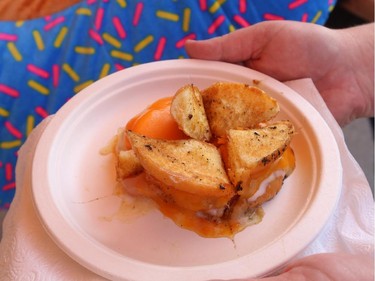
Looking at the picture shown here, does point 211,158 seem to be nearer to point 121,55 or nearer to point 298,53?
point 298,53

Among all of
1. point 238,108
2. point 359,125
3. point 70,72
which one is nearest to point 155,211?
point 238,108

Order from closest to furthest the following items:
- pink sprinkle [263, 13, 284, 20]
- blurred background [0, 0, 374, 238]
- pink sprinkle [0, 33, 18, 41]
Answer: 1. pink sprinkle [0, 33, 18, 41]
2. pink sprinkle [263, 13, 284, 20]
3. blurred background [0, 0, 374, 238]

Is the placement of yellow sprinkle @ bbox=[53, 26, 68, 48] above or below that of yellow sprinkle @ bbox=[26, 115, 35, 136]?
above

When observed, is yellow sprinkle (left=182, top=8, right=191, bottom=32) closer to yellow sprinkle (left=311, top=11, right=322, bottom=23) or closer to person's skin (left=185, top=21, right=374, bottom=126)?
person's skin (left=185, top=21, right=374, bottom=126)

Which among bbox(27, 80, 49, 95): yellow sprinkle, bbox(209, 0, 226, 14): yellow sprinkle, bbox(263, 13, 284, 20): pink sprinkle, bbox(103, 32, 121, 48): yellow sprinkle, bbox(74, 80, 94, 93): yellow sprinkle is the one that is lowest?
bbox(74, 80, 94, 93): yellow sprinkle

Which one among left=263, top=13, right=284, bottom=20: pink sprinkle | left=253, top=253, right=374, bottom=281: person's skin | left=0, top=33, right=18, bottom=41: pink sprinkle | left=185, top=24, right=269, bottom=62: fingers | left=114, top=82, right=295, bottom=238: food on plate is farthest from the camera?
left=263, top=13, right=284, bottom=20: pink sprinkle

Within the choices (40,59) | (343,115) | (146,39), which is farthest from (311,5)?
(40,59)

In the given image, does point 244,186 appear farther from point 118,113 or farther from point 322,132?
point 118,113

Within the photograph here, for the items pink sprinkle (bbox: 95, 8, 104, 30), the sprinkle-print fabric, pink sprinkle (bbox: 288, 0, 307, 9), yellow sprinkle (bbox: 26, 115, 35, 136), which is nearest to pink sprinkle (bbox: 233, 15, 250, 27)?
the sprinkle-print fabric
